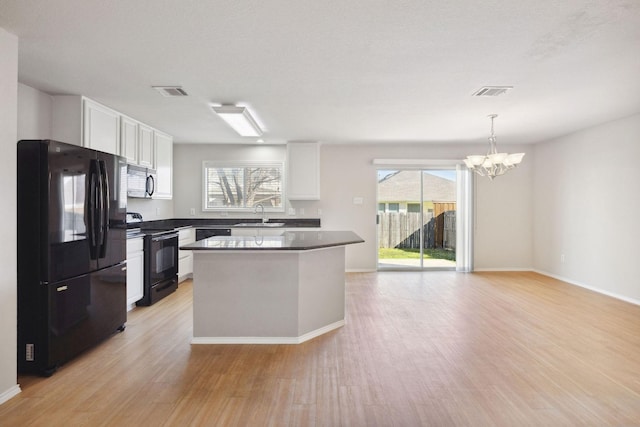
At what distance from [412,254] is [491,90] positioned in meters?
4.12

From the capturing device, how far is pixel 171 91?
4.07 m

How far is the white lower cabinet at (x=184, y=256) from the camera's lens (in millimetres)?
6133

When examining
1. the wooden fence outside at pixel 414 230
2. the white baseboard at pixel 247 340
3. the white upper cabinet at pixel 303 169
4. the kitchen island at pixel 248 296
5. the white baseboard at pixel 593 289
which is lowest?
the white baseboard at pixel 247 340

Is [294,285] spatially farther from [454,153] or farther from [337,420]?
[454,153]

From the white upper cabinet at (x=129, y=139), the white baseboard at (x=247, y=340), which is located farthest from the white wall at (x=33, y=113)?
the white baseboard at (x=247, y=340)

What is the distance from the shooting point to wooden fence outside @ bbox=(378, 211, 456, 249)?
24.6 feet

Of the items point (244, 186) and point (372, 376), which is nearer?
point (372, 376)

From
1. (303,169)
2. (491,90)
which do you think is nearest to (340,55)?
(491,90)

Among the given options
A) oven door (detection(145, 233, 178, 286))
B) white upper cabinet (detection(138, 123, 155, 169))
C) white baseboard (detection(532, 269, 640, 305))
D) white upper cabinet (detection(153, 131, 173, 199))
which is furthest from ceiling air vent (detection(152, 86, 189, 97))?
white baseboard (detection(532, 269, 640, 305))

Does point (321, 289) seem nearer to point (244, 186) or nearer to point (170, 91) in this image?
point (170, 91)

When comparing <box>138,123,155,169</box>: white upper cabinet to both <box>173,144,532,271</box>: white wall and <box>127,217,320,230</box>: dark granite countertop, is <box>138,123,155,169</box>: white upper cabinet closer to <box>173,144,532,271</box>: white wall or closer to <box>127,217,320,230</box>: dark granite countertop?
<box>173,144,532,271</box>: white wall

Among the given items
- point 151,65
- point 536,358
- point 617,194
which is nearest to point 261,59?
point 151,65

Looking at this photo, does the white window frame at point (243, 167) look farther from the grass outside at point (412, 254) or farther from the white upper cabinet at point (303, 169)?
the grass outside at point (412, 254)

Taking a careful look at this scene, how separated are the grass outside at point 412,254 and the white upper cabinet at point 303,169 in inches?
66.4
